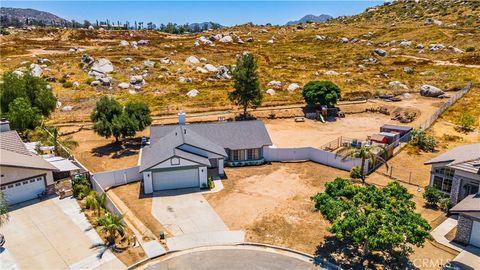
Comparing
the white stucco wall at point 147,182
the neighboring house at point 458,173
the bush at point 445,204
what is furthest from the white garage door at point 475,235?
the white stucco wall at point 147,182

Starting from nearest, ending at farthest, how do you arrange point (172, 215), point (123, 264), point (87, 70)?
point (123, 264) < point (172, 215) < point (87, 70)

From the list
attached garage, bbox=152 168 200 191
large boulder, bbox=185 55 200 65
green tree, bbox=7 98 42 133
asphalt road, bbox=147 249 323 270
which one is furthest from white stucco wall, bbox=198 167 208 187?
large boulder, bbox=185 55 200 65

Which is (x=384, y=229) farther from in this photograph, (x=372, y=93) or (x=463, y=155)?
(x=372, y=93)

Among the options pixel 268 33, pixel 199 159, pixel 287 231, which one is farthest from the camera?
pixel 268 33

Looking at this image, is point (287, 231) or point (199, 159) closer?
point (287, 231)

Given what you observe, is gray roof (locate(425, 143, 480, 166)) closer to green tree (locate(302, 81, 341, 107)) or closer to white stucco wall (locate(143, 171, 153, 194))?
white stucco wall (locate(143, 171, 153, 194))

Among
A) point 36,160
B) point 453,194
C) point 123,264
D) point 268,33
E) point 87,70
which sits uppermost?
point 268,33

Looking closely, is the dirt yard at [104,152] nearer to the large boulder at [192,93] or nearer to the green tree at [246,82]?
the green tree at [246,82]

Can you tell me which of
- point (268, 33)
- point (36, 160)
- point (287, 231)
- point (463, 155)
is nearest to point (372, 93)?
point (463, 155)
